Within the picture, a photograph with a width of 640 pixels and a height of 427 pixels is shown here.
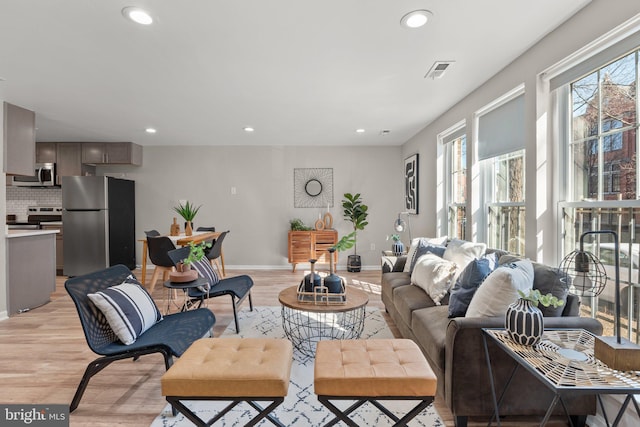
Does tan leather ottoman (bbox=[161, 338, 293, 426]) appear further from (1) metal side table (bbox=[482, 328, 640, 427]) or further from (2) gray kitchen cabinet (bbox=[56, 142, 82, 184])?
(2) gray kitchen cabinet (bbox=[56, 142, 82, 184])

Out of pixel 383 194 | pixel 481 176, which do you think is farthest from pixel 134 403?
pixel 383 194

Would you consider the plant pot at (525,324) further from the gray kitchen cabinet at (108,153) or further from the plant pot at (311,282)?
the gray kitchen cabinet at (108,153)

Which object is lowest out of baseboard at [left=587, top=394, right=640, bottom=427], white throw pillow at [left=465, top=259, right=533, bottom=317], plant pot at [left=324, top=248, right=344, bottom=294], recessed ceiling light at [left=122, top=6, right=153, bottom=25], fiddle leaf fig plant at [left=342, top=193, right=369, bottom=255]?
baseboard at [left=587, top=394, right=640, bottom=427]

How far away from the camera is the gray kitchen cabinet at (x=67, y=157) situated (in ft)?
18.6

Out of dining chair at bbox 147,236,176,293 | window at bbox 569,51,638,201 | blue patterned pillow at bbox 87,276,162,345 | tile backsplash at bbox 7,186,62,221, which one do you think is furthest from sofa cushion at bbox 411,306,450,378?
tile backsplash at bbox 7,186,62,221

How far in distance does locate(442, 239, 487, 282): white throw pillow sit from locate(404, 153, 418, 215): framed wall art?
2.37 meters

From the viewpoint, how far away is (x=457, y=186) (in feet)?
13.2

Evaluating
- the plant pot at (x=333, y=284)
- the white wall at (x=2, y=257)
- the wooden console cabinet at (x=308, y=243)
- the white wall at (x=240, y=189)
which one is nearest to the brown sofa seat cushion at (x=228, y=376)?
the plant pot at (x=333, y=284)

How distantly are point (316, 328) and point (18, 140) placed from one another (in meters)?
4.02

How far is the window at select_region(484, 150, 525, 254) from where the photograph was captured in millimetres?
2725

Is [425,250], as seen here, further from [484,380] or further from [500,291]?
[484,380]

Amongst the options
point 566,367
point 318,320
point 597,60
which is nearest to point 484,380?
point 566,367

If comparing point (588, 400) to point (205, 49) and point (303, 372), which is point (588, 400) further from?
point (205, 49)

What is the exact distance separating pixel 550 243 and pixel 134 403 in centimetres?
302
